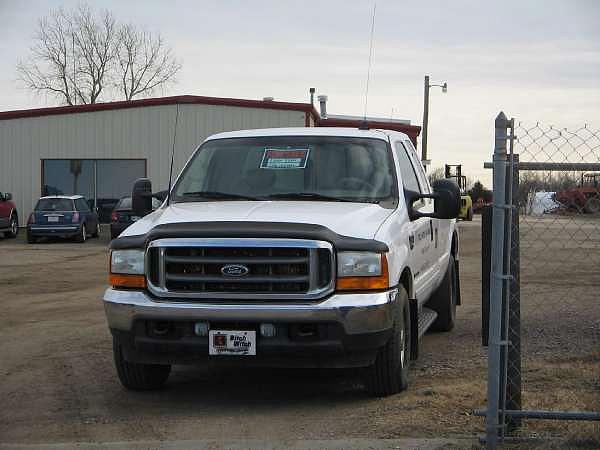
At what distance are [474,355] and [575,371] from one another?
1.20m

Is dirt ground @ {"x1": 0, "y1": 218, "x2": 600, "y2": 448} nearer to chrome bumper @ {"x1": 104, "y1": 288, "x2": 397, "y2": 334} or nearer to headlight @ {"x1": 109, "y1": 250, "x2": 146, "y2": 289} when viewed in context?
chrome bumper @ {"x1": 104, "y1": 288, "x2": 397, "y2": 334}

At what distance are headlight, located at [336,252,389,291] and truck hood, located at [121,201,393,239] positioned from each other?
159mm

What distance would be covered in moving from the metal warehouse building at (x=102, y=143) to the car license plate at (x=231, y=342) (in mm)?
26348

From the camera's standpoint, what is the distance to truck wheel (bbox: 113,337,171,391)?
6.92 meters

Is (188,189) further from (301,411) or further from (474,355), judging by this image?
(474,355)

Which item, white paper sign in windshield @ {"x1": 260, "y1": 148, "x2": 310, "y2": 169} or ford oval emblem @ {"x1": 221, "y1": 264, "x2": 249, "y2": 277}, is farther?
white paper sign in windshield @ {"x1": 260, "y1": 148, "x2": 310, "y2": 169}

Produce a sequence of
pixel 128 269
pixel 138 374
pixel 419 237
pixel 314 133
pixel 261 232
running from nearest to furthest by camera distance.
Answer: pixel 261 232 < pixel 128 269 < pixel 138 374 < pixel 419 237 < pixel 314 133

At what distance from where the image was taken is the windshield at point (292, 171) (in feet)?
24.6

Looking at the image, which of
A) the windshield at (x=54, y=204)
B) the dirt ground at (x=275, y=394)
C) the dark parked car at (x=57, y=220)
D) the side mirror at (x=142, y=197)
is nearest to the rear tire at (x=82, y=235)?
the dark parked car at (x=57, y=220)

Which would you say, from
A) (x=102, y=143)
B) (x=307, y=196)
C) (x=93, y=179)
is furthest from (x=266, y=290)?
(x=93, y=179)

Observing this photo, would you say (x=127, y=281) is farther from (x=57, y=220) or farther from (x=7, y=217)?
(x=7, y=217)

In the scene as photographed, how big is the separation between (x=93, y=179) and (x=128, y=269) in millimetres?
28103

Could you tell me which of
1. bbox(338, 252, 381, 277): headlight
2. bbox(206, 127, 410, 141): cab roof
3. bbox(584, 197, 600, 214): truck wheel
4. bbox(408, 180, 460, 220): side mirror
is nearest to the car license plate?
bbox(338, 252, 381, 277): headlight

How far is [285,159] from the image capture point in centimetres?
777
